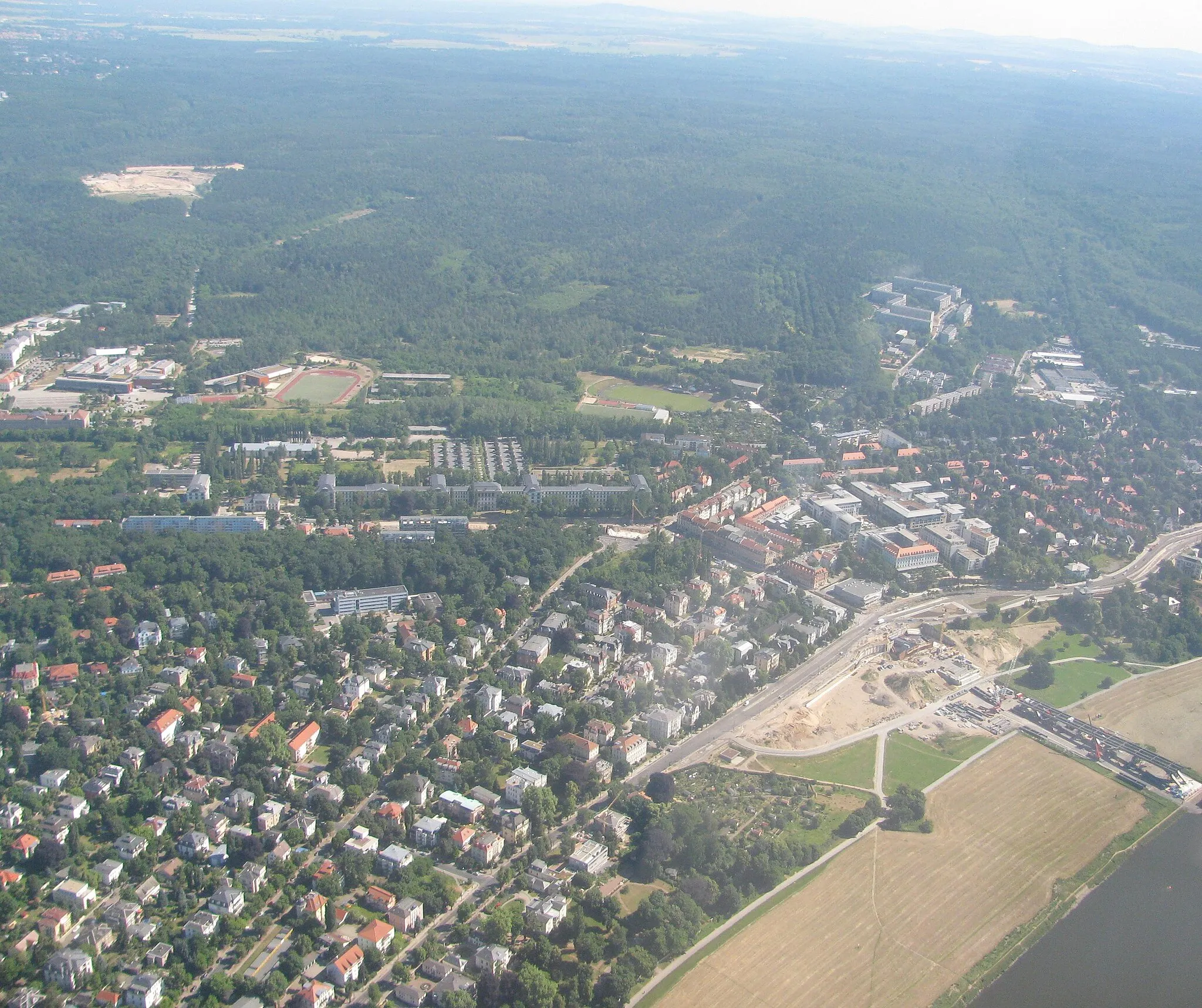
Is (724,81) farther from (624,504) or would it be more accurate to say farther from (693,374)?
(624,504)

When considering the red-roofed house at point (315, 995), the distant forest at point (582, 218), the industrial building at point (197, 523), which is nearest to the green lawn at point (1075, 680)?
the red-roofed house at point (315, 995)

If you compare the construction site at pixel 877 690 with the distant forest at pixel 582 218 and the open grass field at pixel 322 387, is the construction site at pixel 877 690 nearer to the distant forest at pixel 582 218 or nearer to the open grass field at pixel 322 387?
the distant forest at pixel 582 218

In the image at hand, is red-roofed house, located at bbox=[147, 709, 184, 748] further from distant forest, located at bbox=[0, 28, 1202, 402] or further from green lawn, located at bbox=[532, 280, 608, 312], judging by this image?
green lawn, located at bbox=[532, 280, 608, 312]

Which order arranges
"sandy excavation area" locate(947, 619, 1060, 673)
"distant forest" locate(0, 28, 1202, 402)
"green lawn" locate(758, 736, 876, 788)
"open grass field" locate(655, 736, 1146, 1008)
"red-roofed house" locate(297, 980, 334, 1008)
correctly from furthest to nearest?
1. "distant forest" locate(0, 28, 1202, 402)
2. "sandy excavation area" locate(947, 619, 1060, 673)
3. "green lawn" locate(758, 736, 876, 788)
4. "open grass field" locate(655, 736, 1146, 1008)
5. "red-roofed house" locate(297, 980, 334, 1008)

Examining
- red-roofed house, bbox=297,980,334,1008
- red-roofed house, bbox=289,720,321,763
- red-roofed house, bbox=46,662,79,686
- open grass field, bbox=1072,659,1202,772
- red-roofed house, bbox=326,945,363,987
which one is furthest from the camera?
open grass field, bbox=1072,659,1202,772

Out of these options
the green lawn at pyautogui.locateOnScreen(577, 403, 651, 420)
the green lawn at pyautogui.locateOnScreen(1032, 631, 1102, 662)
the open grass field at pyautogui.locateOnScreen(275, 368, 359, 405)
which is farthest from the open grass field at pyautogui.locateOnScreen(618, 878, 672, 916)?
the open grass field at pyautogui.locateOnScreen(275, 368, 359, 405)

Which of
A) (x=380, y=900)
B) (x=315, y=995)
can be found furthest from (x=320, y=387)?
(x=315, y=995)
